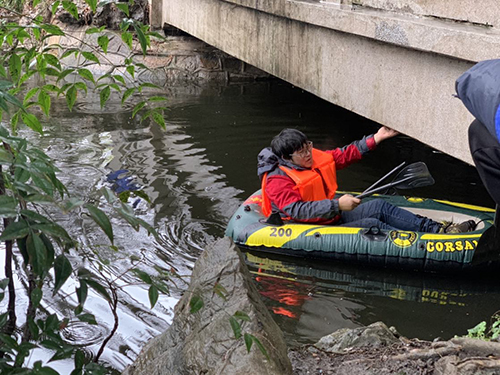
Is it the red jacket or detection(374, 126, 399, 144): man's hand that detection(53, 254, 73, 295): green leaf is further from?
detection(374, 126, 399, 144): man's hand

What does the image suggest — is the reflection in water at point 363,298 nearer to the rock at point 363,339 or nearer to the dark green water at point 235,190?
the dark green water at point 235,190

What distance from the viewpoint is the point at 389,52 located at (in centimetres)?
557

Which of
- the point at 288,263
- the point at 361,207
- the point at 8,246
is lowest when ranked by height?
the point at 288,263

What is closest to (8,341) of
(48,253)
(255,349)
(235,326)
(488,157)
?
(48,253)

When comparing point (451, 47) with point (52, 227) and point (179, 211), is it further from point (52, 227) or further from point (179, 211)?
point (52, 227)

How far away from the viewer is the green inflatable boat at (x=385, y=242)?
17.4 feet

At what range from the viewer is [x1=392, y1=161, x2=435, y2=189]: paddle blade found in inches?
230

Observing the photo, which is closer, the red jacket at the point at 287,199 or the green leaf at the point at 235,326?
the green leaf at the point at 235,326

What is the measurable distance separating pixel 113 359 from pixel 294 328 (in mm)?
1211

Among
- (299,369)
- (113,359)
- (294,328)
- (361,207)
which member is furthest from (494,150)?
(361,207)

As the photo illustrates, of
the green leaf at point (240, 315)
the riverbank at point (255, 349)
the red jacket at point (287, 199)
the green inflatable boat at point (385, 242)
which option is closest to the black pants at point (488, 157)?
the riverbank at point (255, 349)

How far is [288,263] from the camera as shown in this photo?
227 inches

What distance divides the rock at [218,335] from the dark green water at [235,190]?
1.75 ft

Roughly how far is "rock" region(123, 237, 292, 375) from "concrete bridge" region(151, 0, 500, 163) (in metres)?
2.31
